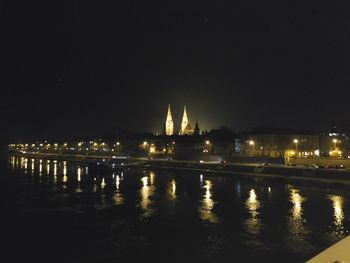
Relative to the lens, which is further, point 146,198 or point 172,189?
point 172,189

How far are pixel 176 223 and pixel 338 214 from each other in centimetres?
1278

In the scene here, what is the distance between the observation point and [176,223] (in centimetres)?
2952

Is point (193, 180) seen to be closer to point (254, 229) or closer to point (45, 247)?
point (254, 229)

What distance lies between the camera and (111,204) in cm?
3931

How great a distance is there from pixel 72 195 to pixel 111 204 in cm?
899

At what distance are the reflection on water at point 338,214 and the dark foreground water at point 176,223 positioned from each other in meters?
0.07

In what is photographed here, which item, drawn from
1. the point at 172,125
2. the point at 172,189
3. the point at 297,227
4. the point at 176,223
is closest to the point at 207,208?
the point at 176,223

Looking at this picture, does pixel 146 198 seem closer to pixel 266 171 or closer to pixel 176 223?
pixel 176 223

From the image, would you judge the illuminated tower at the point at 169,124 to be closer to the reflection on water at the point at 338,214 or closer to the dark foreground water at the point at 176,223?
the dark foreground water at the point at 176,223

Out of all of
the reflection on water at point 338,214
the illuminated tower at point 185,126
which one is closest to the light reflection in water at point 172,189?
the reflection on water at point 338,214

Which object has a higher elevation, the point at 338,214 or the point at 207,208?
the point at 207,208

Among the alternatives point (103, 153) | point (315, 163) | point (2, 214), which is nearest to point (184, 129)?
point (103, 153)

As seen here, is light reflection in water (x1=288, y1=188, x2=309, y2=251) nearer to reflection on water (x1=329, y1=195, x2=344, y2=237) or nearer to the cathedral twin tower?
reflection on water (x1=329, y1=195, x2=344, y2=237)

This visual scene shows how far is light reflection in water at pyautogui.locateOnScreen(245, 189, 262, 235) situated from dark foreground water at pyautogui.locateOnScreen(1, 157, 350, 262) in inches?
2.6
